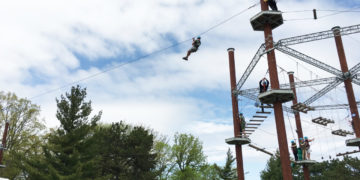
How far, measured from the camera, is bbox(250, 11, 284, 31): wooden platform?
14.6 m

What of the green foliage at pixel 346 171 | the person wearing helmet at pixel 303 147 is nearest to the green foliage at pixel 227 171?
the green foliage at pixel 346 171

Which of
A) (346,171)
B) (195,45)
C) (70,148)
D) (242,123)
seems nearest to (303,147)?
(242,123)

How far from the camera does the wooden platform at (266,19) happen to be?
1458 cm

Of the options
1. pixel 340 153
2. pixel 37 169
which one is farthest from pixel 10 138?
pixel 340 153

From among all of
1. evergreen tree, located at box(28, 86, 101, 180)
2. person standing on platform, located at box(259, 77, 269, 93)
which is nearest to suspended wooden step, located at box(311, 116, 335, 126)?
person standing on platform, located at box(259, 77, 269, 93)

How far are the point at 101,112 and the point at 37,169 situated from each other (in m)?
5.55

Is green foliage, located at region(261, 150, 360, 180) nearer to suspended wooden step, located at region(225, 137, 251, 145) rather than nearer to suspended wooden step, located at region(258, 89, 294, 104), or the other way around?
suspended wooden step, located at region(225, 137, 251, 145)

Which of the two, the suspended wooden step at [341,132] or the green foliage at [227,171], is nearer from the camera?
the suspended wooden step at [341,132]

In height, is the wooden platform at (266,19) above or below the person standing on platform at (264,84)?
above

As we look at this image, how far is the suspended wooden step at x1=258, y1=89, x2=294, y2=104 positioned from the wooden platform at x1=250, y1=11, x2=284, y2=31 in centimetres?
422

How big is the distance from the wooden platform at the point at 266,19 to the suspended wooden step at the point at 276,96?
4222mm

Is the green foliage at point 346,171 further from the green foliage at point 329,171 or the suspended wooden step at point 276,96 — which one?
the suspended wooden step at point 276,96

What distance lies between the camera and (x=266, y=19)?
14.9 m

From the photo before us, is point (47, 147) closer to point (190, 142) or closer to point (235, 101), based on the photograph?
point (235, 101)
